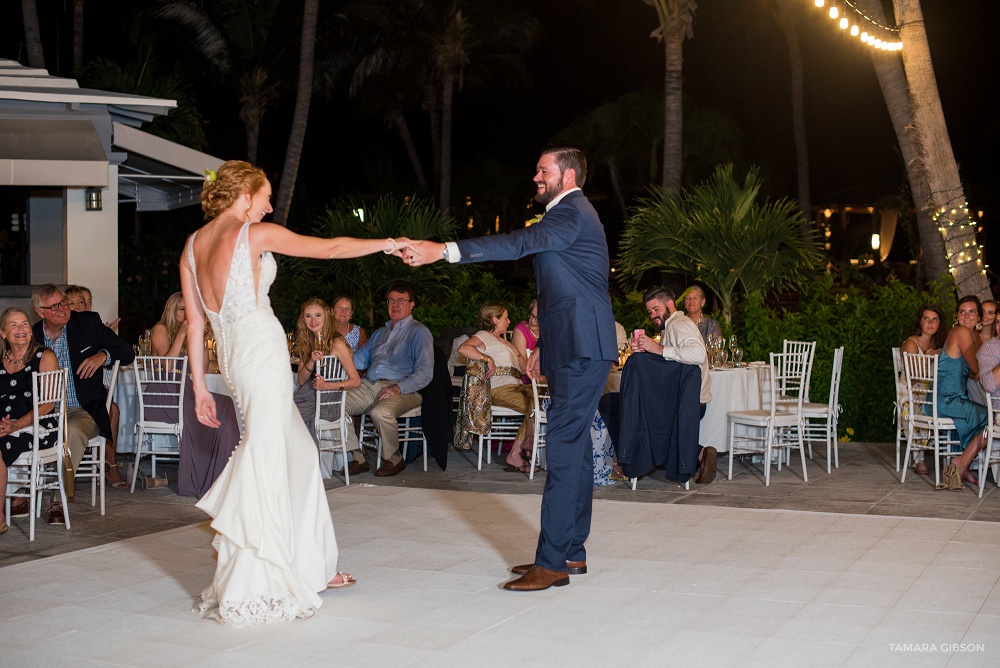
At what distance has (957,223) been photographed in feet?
38.4

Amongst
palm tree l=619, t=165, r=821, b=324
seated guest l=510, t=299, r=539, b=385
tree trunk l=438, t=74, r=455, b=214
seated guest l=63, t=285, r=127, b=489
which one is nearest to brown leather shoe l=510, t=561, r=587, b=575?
seated guest l=510, t=299, r=539, b=385

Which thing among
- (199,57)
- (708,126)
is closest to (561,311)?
(199,57)

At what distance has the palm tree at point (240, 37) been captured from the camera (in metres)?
24.0

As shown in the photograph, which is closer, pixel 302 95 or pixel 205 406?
pixel 205 406

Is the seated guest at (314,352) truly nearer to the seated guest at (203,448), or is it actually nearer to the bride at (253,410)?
the seated guest at (203,448)

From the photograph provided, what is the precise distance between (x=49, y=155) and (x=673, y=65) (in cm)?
960

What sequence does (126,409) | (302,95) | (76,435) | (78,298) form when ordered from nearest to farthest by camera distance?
(76,435)
(78,298)
(126,409)
(302,95)

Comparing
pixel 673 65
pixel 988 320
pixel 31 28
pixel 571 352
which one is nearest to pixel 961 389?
pixel 988 320

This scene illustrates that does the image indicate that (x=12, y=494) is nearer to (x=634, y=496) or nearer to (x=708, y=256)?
(x=634, y=496)

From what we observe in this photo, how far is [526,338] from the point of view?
956 cm

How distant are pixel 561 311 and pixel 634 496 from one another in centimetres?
313

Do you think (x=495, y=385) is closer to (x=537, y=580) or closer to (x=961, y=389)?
(x=961, y=389)

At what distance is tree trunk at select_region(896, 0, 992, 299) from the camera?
11656mm

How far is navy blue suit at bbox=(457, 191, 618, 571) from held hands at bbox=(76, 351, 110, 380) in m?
3.98
